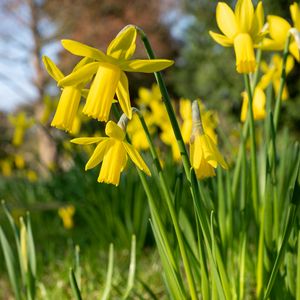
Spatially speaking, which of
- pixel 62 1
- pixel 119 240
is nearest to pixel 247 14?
pixel 119 240

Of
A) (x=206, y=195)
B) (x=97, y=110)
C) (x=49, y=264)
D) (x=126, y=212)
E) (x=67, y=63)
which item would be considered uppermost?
(x=67, y=63)

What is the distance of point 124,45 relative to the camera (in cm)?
68

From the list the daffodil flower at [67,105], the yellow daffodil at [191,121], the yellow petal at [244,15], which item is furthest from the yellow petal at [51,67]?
the yellow daffodil at [191,121]

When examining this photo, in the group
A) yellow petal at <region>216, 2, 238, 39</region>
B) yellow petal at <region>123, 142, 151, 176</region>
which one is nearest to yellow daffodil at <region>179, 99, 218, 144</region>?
yellow petal at <region>216, 2, 238, 39</region>

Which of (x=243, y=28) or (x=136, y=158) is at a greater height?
(x=243, y=28)

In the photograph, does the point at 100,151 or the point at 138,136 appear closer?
the point at 100,151

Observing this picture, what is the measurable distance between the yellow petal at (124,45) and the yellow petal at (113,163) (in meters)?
0.16

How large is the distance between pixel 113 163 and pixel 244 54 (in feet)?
1.07

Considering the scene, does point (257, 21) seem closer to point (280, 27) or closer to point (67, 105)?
point (280, 27)

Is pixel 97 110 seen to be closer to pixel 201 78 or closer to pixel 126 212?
pixel 126 212

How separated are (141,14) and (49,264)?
534 inches

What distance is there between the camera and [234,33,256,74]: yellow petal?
0.78 meters

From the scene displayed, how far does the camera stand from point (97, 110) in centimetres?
69

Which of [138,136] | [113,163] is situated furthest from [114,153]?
[138,136]
